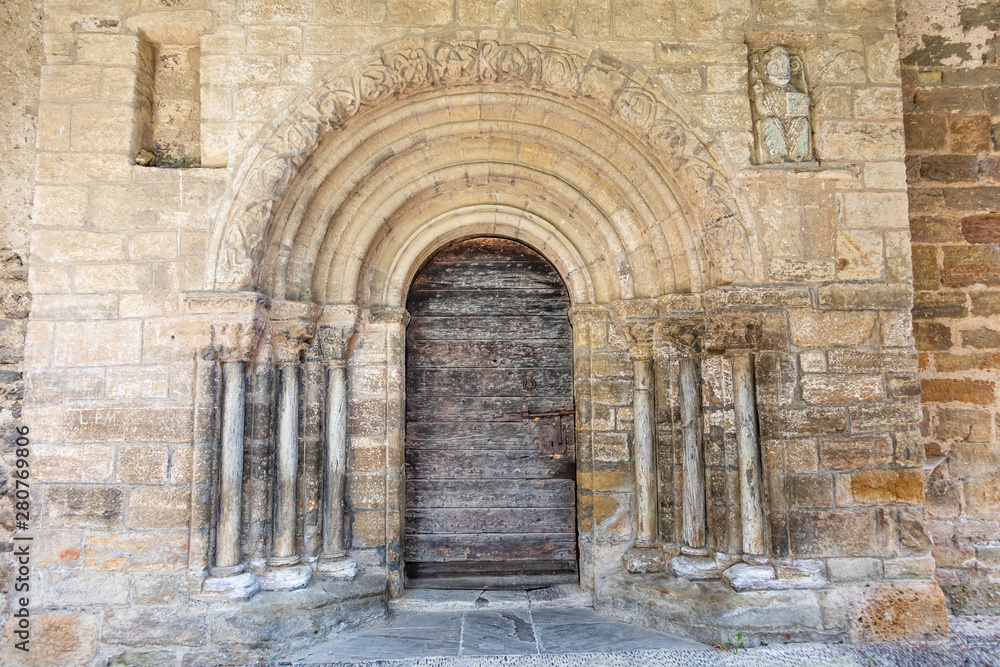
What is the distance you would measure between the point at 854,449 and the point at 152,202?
407 centimetres

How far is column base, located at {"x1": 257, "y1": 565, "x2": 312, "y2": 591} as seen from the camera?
3.22 m

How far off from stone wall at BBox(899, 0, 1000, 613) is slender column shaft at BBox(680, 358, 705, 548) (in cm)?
157

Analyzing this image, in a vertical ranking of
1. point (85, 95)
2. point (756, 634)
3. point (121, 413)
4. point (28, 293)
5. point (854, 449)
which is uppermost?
point (85, 95)

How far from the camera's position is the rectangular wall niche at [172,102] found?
350 centimetres

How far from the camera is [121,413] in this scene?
3.19 metres

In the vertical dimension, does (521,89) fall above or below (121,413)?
above

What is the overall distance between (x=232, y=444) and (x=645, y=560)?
7.99ft

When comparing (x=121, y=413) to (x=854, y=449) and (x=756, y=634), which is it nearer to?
(x=756, y=634)

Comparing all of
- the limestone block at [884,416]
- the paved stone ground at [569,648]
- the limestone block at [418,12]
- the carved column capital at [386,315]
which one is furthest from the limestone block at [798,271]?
the limestone block at [418,12]

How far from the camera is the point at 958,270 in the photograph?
3.84 m

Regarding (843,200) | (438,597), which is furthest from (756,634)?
(843,200)

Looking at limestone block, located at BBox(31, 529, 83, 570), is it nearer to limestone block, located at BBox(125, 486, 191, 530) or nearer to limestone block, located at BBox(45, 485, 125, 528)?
limestone block, located at BBox(45, 485, 125, 528)

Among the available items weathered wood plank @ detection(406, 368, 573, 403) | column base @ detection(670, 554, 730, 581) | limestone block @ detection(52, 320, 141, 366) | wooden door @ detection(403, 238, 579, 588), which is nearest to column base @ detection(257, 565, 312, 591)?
wooden door @ detection(403, 238, 579, 588)

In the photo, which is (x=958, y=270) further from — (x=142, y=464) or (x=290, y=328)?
(x=142, y=464)
